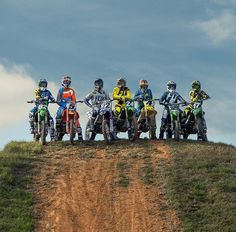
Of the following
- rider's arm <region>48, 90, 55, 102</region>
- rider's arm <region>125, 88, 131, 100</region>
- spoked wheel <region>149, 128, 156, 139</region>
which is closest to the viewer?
rider's arm <region>125, 88, 131, 100</region>

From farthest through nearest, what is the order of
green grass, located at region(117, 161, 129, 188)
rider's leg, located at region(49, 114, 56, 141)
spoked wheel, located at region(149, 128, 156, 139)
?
spoked wheel, located at region(149, 128, 156, 139), rider's leg, located at region(49, 114, 56, 141), green grass, located at region(117, 161, 129, 188)

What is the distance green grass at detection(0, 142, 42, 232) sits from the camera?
14227mm

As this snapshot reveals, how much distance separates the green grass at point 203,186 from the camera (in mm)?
14414

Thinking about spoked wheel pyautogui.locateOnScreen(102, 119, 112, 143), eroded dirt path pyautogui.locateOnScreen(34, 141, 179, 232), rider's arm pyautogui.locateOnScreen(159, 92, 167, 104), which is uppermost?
rider's arm pyautogui.locateOnScreen(159, 92, 167, 104)

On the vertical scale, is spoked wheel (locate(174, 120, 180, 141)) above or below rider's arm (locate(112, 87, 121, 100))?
below

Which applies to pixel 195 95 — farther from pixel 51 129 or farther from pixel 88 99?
pixel 51 129

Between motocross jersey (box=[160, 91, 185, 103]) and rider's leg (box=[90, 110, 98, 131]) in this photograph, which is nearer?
rider's leg (box=[90, 110, 98, 131])

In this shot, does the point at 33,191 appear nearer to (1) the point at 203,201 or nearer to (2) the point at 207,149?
(1) the point at 203,201

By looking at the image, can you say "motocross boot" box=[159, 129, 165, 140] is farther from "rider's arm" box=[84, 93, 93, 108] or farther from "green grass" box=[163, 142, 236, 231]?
"rider's arm" box=[84, 93, 93, 108]

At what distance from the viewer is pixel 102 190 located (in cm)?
1630

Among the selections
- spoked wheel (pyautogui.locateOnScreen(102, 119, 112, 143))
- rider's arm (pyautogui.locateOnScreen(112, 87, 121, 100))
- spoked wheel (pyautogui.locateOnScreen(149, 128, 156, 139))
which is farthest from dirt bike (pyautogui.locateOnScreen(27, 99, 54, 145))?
spoked wheel (pyautogui.locateOnScreen(149, 128, 156, 139))

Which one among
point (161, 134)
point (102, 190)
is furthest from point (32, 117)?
point (102, 190)

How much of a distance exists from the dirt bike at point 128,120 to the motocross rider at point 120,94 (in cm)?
16

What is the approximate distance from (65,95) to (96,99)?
125cm
